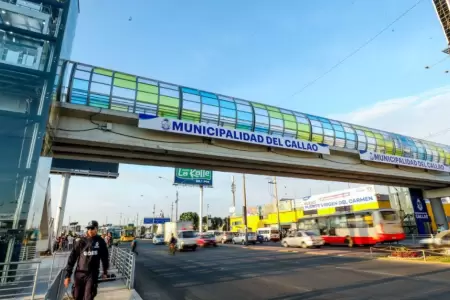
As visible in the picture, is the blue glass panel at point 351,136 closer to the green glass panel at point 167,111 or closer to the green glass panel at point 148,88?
the green glass panel at point 167,111

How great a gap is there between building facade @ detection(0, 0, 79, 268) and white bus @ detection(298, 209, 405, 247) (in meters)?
24.1

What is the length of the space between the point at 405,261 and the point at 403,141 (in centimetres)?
1218

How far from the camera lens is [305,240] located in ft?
82.7

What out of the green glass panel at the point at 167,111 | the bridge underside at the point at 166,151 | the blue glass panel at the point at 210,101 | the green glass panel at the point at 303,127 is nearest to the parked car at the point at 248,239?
the bridge underside at the point at 166,151

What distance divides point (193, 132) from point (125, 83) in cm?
395

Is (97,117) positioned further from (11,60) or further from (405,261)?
→ (405,261)

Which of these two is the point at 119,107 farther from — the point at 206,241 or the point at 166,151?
the point at 206,241

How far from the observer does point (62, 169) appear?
3100cm

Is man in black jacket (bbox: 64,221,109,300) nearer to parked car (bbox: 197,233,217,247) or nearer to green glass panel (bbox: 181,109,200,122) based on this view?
green glass panel (bbox: 181,109,200,122)


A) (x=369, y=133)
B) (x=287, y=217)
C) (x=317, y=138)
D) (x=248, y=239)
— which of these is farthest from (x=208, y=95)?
(x=287, y=217)

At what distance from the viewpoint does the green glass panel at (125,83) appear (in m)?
12.4

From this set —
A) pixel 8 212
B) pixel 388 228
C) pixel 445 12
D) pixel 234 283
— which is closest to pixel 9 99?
pixel 8 212

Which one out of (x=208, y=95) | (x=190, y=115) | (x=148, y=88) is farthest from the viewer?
(x=208, y=95)

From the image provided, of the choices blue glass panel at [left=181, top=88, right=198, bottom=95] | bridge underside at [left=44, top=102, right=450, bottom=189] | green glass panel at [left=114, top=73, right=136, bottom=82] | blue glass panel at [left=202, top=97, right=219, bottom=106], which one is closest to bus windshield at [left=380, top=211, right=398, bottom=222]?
bridge underside at [left=44, top=102, right=450, bottom=189]
